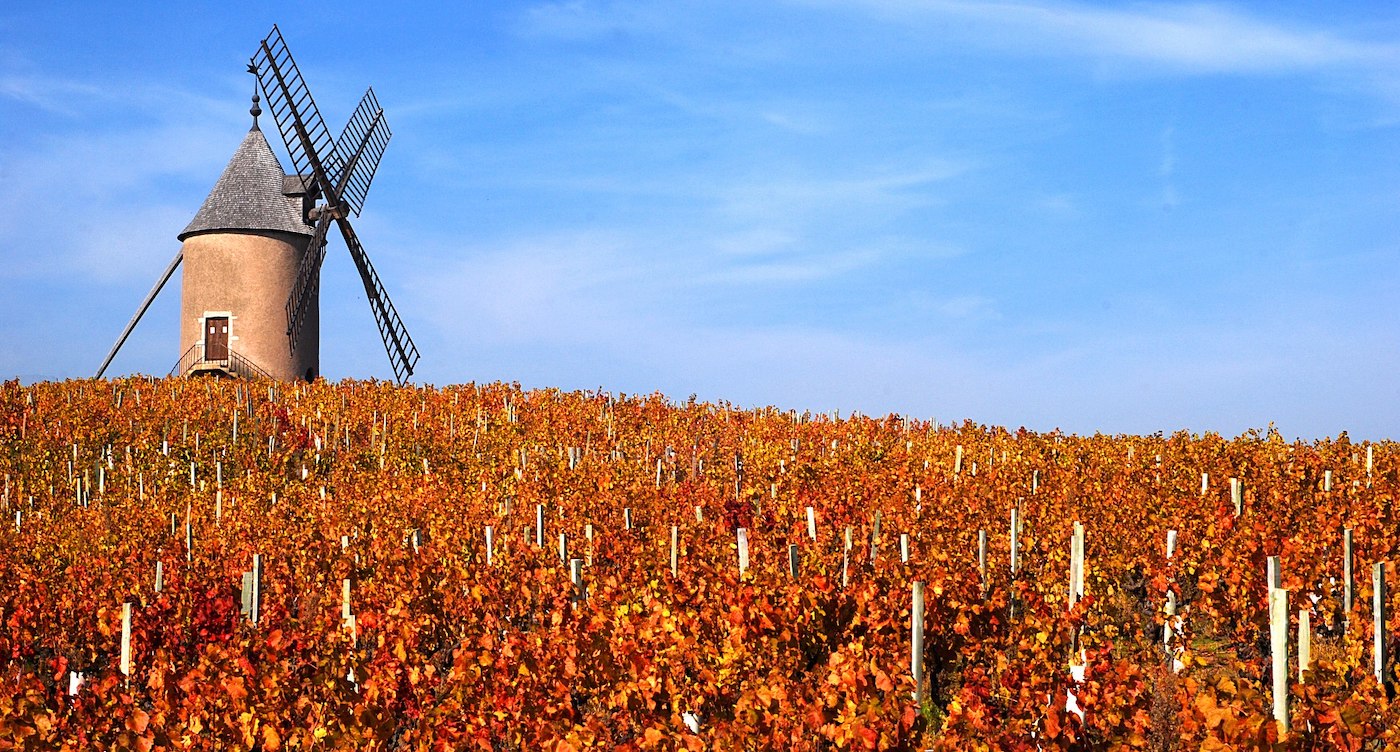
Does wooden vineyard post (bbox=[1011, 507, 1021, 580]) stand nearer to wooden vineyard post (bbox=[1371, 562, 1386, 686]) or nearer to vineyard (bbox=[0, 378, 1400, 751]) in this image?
vineyard (bbox=[0, 378, 1400, 751])

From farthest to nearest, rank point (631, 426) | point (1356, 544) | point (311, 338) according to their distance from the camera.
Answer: point (311, 338) → point (631, 426) → point (1356, 544)

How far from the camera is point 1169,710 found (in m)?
9.27

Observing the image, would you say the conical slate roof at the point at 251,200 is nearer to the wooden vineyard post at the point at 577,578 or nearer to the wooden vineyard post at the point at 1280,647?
the wooden vineyard post at the point at 577,578

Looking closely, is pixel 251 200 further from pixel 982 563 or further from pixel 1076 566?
pixel 1076 566

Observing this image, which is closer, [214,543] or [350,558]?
[350,558]

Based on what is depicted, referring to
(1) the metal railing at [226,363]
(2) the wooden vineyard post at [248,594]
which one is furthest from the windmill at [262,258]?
(2) the wooden vineyard post at [248,594]

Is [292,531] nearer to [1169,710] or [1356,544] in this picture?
[1169,710]

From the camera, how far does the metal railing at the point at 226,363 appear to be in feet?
98.3

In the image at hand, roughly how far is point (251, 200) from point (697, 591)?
81.8 ft

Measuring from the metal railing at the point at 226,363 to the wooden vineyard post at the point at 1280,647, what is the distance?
27.0 metres

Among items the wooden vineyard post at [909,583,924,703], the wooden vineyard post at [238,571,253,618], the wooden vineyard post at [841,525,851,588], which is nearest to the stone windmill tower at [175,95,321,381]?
the wooden vineyard post at [238,571,253,618]

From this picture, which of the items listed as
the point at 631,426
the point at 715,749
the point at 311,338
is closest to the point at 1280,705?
the point at 715,749

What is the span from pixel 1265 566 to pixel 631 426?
1556 cm

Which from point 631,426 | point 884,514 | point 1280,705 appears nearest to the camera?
point 1280,705
